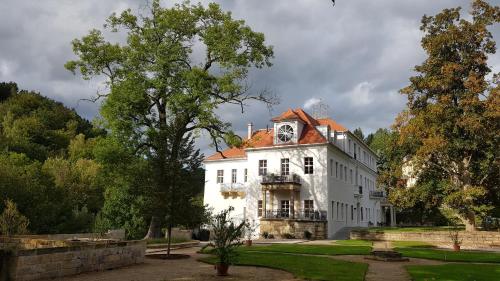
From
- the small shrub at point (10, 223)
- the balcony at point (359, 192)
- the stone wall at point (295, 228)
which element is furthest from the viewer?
the balcony at point (359, 192)

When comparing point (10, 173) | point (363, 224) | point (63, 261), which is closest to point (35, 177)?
point (10, 173)

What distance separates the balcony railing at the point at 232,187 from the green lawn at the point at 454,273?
2804 centimetres

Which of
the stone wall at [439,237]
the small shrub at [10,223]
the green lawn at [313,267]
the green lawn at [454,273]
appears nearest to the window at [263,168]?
the stone wall at [439,237]

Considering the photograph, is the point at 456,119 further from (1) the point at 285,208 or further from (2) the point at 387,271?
(2) the point at 387,271

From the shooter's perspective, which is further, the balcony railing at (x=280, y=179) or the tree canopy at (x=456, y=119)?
the balcony railing at (x=280, y=179)

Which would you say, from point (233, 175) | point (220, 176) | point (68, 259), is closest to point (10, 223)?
point (68, 259)

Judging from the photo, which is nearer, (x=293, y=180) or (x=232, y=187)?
(x=293, y=180)

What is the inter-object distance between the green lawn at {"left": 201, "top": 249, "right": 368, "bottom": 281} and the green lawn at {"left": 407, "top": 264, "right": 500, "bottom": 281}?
1.59m

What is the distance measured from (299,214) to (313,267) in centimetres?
2219

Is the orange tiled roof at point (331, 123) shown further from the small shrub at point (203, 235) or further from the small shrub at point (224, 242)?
the small shrub at point (224, 242)

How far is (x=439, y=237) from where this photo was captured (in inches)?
1125

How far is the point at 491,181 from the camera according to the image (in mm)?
30750

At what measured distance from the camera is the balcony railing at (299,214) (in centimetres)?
3492

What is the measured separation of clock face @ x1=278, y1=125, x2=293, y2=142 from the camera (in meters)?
37.8
